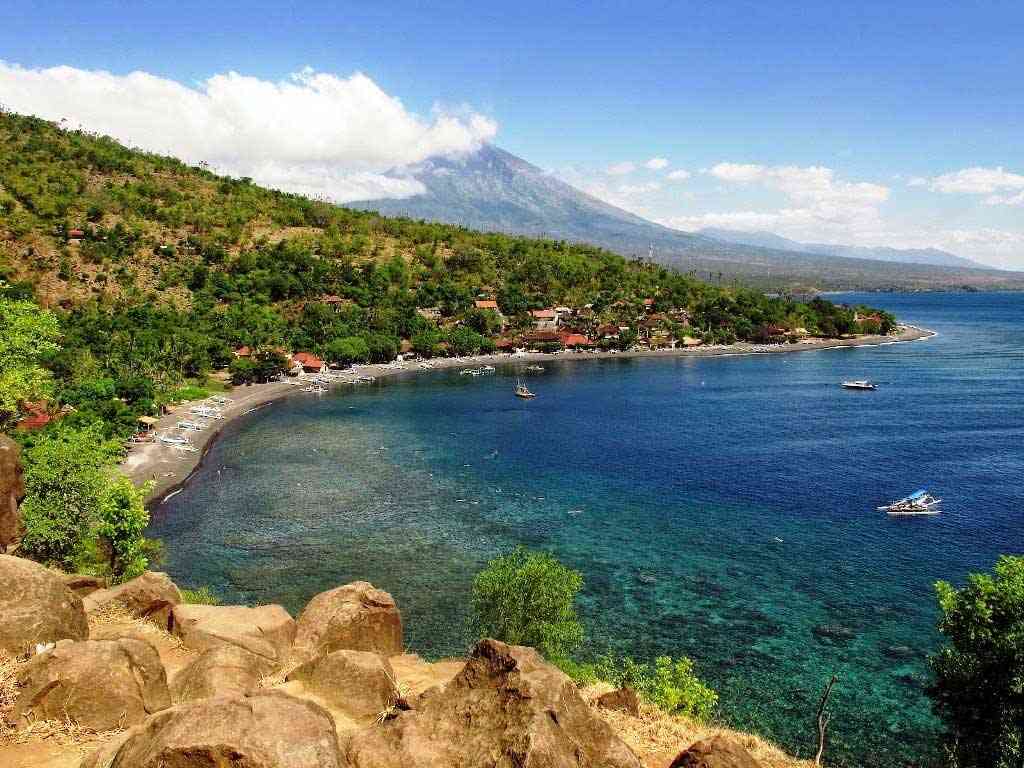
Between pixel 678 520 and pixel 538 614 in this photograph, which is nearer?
pixel 538 614

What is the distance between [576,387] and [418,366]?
4239cm

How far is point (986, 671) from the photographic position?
2523 centimetres

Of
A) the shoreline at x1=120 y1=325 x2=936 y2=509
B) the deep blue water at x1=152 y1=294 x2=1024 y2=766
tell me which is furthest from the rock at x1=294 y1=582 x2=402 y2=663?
the shoreline at x1=120 y1=325 x2=936 y2=509

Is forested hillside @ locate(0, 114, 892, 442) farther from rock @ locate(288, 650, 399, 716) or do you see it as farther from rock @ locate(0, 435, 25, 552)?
rock @ locate(288, 650, 399, 716)

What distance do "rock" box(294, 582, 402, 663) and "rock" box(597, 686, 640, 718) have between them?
7.87 meters

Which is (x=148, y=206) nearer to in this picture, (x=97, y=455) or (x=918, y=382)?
(x=97, y=455)

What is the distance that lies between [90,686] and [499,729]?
9.41m

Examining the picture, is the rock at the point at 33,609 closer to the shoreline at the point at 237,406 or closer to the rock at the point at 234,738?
the rock at the point at 234,738

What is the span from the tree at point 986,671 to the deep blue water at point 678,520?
10.1 m

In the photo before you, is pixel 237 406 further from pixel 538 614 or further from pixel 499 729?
pixel 499 729

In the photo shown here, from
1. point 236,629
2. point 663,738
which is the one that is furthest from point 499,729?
point 236,629

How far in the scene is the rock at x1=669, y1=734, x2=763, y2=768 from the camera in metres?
14.0

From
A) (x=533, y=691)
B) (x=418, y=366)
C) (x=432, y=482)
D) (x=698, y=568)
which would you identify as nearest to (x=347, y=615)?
(x=533, y=691)

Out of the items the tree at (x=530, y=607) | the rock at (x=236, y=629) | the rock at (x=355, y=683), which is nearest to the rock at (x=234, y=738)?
the rock at (x=355, y=683)
